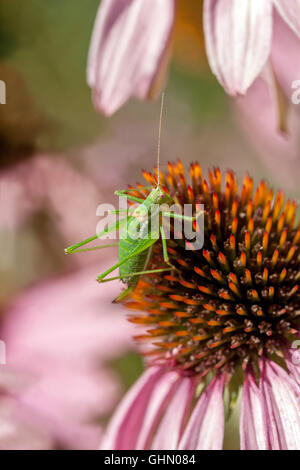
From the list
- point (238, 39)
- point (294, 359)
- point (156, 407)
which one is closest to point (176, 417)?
point (156, 407)

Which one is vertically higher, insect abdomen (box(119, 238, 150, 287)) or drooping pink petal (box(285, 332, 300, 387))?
insect abdomen (box(119, 238, 150, 287))

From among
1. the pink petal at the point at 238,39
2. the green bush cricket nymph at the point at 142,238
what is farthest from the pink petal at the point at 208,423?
the pink petal at the point at 238,39

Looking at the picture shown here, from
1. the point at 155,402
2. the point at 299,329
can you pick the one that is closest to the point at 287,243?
the point at 299,329

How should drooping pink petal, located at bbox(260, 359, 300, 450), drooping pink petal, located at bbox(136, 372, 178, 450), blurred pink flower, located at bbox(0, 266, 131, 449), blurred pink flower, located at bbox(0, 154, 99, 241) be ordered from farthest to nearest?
blurred pink flower, located at bbox(0, 154, 99, 241) < blurred pink flower, located at bbox(0, 266, 131, 449) < drooping pink petal, located at bbox(136, 372, 178, 450) < drooping pink petal, located at bbox(260, 359, 300, 450)

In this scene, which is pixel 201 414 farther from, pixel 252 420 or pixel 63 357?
pixel 63 357

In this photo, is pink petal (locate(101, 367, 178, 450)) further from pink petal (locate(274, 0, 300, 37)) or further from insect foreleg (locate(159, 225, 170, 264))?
pink petal (locate(274, 0, 300, 37))

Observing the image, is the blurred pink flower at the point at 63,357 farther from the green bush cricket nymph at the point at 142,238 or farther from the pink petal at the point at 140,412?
the green bush cricket nymph at the point at 142,238

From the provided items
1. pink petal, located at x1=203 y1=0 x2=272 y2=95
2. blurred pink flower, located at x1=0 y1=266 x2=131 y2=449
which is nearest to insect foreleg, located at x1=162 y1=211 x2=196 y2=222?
pink petal, located at x1=203 y1=0 x2=272 y2=95

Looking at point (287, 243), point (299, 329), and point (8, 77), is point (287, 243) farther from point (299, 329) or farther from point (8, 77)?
point (8, 77)
